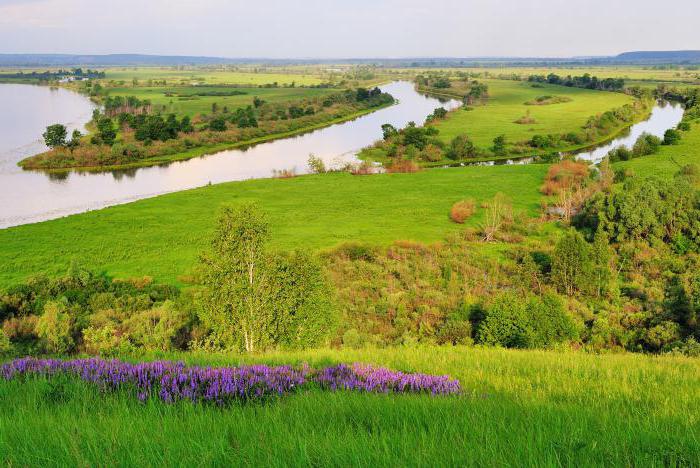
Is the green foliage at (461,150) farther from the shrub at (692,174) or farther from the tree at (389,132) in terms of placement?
the shrub at (692,174)

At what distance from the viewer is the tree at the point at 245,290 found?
14031 millimetres

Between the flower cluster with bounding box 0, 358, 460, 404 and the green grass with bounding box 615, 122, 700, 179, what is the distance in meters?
56.8

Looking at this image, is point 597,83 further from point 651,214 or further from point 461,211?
point 651,214

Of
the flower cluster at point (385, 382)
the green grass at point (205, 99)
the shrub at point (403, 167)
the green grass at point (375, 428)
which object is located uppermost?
the green grass at point (205, 99)

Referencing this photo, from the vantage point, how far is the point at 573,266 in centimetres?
2641

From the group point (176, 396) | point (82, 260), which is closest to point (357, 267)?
point (82, 260)

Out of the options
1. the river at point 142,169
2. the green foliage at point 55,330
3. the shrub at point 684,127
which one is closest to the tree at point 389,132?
the river at point 142,169

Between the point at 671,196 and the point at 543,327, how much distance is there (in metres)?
22.7

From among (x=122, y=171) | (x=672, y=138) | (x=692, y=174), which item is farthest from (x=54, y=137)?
(x=672, y=138)

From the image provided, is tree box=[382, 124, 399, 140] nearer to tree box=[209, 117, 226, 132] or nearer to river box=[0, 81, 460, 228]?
river box=[0, 81, 460, 228]

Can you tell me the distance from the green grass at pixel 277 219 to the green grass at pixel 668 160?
33.7 ft

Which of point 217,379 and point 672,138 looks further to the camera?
point 672,138

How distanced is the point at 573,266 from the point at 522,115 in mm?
97881

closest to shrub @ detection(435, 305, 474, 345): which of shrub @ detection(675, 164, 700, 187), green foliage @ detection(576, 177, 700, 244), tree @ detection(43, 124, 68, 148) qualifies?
green foliage @ detection(576, 177, 700, 244)
